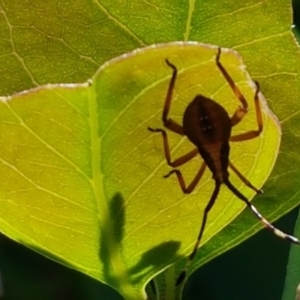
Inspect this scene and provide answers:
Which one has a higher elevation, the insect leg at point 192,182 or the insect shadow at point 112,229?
the insect leg at point 192,182

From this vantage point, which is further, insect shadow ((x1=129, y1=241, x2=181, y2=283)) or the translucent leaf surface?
insect shadow ((x1=129, y1=241, x2=181, y2=283))

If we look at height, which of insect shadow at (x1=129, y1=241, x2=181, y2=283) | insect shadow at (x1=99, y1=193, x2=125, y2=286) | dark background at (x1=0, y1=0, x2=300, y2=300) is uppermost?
insect shadow at (x1=99, y1=193, x2=125, y2=286)

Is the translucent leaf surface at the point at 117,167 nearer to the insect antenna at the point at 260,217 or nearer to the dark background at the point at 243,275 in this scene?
the insect antenna at the point at 260,217

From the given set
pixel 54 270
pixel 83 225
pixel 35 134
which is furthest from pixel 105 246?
pixel 54 270

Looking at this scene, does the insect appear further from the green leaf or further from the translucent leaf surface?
the green leaf

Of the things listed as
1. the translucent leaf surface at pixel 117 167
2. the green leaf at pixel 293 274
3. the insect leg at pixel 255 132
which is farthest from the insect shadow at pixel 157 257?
the green leaf at pixel 293 274

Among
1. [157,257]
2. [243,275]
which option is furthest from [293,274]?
[157,257]

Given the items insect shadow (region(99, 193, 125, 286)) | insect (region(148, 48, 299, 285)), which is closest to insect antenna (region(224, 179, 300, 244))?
insect (region(148, 48, 299, 285))

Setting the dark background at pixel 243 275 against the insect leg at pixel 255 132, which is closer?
the insect leg at pixel 255 132

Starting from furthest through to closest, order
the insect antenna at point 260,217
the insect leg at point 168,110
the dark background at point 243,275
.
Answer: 1. the dark background at point 243,275
2. the insect antenna at point 260,217
3. the insect leg at point 168,110
